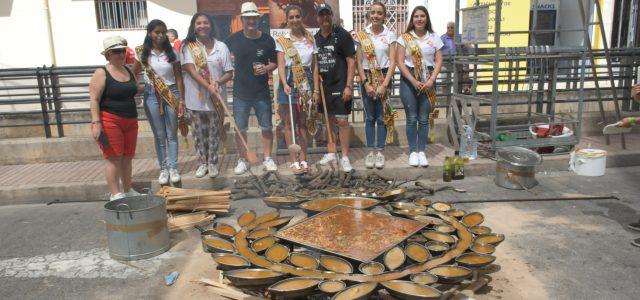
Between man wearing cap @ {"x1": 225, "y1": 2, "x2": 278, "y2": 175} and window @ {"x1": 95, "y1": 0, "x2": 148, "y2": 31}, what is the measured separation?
8.51m

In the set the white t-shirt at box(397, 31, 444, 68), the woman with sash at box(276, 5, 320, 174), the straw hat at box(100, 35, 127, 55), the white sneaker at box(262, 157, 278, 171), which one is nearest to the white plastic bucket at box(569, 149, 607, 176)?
the white t-shirt at box(397, 31, 444, 68)

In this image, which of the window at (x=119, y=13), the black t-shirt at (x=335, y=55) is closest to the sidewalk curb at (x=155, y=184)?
the black t-shirt at (x=335, y=55)

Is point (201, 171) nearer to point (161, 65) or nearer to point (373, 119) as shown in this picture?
point (161, 65)

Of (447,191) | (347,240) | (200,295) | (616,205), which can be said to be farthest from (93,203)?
(616,205)

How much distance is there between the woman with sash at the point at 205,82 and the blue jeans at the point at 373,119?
1815 mm

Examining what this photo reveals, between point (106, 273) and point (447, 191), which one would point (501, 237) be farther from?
point (106, 273)

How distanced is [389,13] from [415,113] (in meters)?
7.33

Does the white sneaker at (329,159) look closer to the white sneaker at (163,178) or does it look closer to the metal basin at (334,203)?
the metal basin at (334,203)

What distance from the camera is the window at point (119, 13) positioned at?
13.1 m

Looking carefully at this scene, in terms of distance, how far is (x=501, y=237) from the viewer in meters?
3.71

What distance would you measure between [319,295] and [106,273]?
1.83 metres

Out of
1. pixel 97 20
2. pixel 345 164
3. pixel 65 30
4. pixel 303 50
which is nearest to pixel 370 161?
pixel 345 164

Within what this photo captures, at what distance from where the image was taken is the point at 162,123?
5.72 metres

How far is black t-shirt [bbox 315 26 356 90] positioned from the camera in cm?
594
